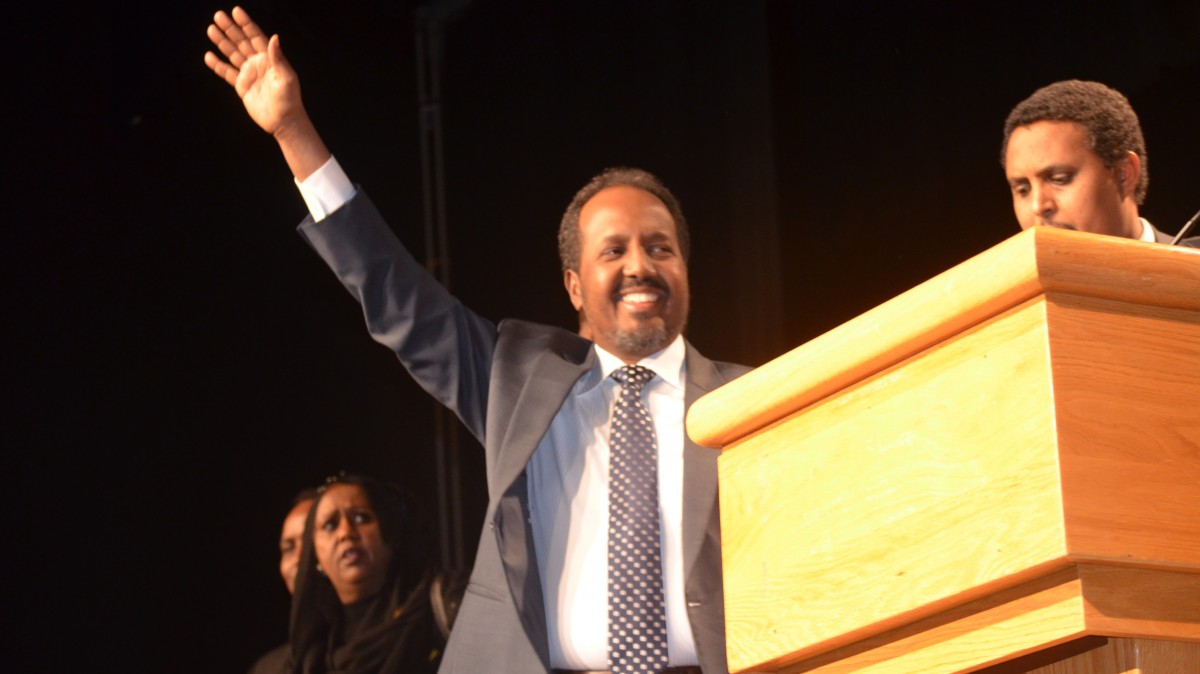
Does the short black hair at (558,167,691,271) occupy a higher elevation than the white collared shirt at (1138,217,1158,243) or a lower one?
higher

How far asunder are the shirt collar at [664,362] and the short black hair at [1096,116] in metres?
0.61

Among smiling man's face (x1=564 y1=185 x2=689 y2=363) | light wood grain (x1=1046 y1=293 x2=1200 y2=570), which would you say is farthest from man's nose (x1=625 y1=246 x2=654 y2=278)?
light wood grain (x1=1046 y1=293 x2=1200 y2=570)

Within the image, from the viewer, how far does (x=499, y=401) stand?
2188mm

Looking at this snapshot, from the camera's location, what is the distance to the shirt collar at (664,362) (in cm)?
233

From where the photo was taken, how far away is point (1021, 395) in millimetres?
847

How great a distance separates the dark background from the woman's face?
0.12m

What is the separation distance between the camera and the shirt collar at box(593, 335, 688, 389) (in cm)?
233

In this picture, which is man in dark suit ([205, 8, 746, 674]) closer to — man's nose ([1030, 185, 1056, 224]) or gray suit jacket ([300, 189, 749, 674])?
gray suit jacket ([300, 189, 749, 674])

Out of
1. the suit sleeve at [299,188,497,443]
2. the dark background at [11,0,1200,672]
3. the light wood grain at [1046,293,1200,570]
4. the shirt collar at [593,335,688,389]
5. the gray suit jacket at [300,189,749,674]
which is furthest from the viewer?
the dark background at [11,0,1200,672]

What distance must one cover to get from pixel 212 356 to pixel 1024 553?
307 cm

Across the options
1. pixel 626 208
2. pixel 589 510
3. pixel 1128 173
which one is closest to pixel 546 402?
pixel 589 510

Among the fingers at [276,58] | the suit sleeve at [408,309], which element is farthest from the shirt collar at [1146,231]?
the fingers at [276,58]

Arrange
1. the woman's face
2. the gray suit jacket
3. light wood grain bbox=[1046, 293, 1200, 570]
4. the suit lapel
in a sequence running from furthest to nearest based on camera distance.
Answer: the woman's face < the suit lapel < the gray suit jacket < light wood grain bbox=[1046, 293, 1200, 570]

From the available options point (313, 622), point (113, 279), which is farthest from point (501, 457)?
point (113, 279)
